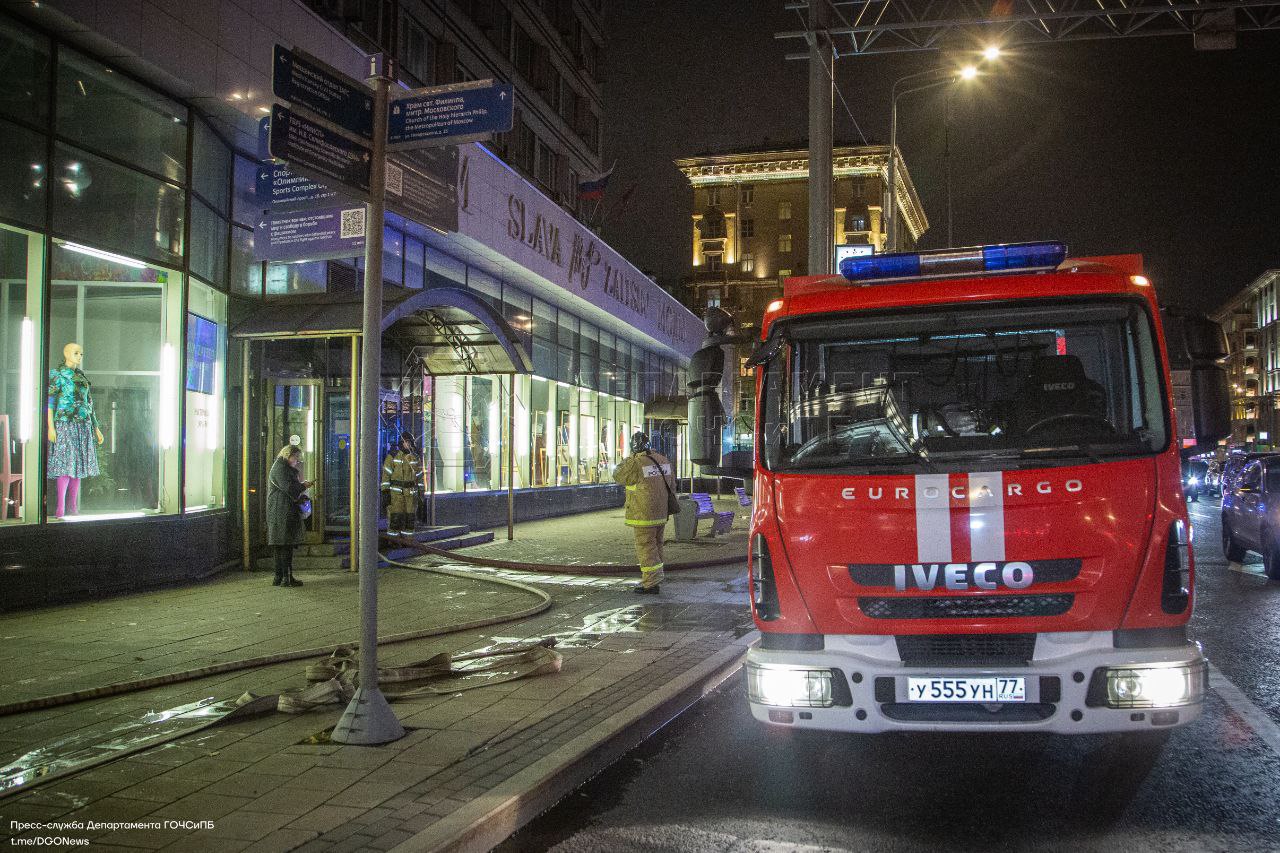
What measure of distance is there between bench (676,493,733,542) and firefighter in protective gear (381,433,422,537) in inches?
180

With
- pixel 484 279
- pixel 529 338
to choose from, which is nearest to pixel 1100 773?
pixel 484 279

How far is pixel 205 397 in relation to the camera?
12.8 metres

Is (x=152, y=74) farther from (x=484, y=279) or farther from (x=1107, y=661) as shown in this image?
(x=1107, y=661)

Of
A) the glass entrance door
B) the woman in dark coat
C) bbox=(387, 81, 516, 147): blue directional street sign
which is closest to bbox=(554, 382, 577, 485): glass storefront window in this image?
the glass entrance door

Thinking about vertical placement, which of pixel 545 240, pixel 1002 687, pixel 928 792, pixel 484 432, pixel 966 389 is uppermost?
pixel 545 240

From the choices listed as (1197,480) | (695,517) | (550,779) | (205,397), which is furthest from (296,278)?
(1197,480)

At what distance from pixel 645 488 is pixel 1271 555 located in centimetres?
840

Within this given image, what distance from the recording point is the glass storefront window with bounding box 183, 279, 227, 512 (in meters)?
12.4

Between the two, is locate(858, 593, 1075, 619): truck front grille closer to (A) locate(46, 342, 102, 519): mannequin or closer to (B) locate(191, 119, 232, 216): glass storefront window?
(A) locate(46, 342, 102, 519): mannequin

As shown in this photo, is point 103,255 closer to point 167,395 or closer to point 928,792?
point 167,395

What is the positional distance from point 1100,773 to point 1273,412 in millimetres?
112780

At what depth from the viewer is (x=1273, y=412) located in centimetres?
9944

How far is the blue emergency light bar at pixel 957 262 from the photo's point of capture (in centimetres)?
553

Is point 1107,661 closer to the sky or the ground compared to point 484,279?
closer to the ground
